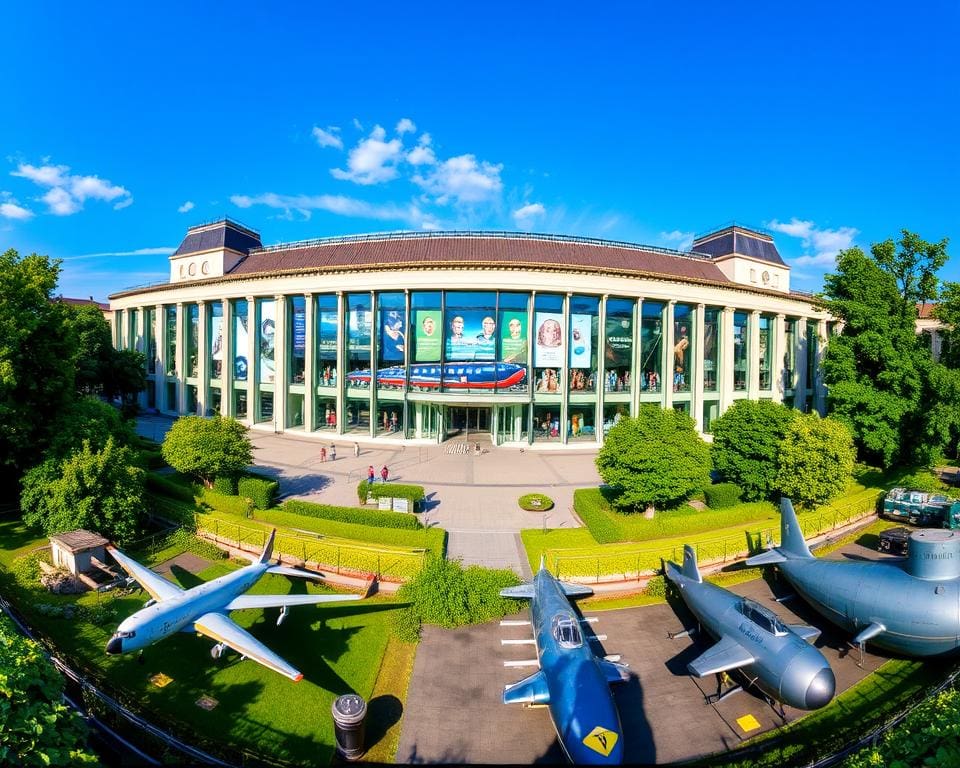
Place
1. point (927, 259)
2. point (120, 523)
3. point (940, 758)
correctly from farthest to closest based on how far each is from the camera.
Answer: point (927, 259), point (120, 523), point (940, 758)

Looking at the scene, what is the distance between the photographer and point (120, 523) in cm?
2166

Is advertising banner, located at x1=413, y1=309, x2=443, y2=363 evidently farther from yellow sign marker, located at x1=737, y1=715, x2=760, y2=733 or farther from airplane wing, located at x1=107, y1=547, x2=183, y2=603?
yellow sign marker, located at x1=737, y1=715, x2=760, y2=733

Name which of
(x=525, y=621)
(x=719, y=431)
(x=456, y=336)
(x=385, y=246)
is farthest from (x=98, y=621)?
(x=385, y=246)

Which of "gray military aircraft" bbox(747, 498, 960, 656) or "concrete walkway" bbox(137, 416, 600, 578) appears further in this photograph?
"concrete walkway" bbox(137, 416, 600, 578)

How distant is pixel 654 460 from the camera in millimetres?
25516

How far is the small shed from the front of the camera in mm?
18844

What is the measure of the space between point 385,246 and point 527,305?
771 inches

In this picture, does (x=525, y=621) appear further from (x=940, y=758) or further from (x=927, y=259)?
(x=927, y=259)

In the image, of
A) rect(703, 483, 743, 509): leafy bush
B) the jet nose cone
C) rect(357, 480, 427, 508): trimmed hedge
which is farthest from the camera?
rect(703, 483, 743, 509): leafy bush

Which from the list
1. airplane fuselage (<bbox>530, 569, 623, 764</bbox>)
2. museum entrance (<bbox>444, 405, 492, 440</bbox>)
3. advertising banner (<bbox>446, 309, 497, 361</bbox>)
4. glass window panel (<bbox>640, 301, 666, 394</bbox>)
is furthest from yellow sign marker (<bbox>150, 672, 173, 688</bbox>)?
glass window panel (<bbox>640, 301, 666, 394</bbox>)

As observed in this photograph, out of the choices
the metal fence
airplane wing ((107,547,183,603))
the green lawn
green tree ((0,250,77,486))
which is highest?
green tree ((0,250,77,486))

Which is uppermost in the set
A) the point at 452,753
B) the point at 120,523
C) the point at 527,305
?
the point at 527,305

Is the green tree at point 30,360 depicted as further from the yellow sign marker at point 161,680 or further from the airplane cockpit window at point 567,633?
the airplane cockpit window at point 567,633

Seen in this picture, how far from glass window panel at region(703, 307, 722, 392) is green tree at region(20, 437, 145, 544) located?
55362mm
